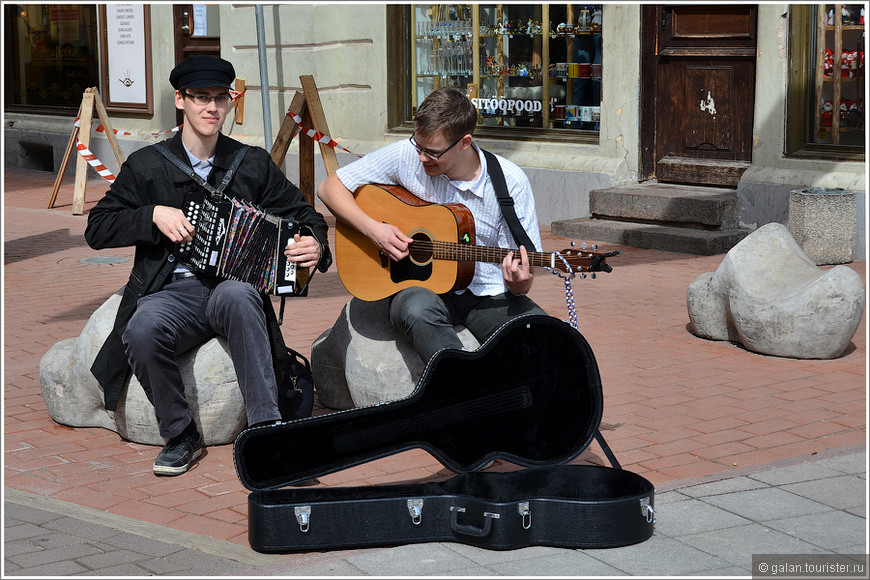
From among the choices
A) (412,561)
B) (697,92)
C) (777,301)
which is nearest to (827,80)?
(697,92)

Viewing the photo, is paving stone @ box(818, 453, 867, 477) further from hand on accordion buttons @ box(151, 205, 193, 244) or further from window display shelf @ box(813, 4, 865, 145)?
window display shelf @ box(813, 4, 865, 145)

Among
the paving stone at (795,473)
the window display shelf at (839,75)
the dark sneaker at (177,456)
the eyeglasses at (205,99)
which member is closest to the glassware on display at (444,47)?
the window display shelf at (839,75)

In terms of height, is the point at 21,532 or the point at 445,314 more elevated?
the point at 445,314

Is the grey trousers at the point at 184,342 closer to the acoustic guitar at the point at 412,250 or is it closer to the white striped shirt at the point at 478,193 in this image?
the acoustic guitar at the point at 412,250

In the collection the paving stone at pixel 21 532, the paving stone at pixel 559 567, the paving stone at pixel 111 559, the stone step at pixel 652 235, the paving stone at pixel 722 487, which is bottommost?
the paving stone at pixel 559 567

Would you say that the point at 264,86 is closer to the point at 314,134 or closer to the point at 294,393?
the point at 314,134

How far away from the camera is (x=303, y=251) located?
457 cm

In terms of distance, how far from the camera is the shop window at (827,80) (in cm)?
919

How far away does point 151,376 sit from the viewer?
14.6 ft

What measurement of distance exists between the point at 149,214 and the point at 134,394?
799 millimetres

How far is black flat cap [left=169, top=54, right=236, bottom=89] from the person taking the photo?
15.0ft

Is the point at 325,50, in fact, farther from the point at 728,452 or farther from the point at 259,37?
the point at 728,452

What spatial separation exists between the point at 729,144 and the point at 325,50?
196 inches

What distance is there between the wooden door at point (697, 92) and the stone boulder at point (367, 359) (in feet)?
19.5
